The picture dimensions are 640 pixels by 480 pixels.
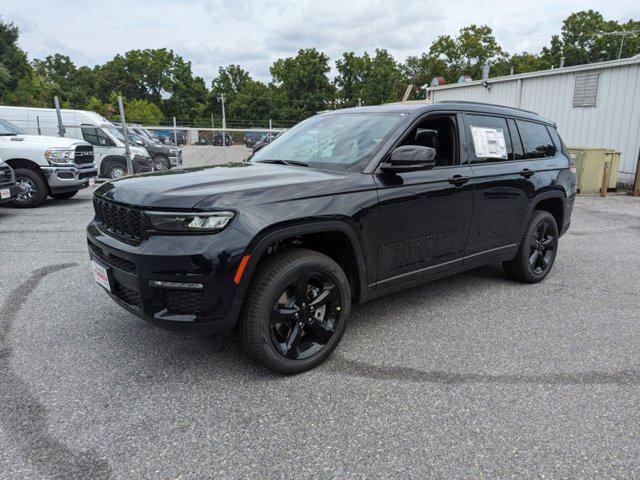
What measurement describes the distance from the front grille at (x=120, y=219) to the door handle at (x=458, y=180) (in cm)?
232

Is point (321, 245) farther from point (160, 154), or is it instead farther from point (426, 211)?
point (160, 154)

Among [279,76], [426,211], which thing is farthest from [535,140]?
[279,76]

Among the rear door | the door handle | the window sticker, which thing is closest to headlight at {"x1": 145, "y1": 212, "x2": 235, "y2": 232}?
the door handle

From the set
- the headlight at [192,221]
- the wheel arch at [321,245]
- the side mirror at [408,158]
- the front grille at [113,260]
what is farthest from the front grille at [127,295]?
the side mirror at [408,158]

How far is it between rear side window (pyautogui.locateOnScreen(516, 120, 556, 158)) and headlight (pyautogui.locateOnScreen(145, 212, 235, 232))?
10.7ft

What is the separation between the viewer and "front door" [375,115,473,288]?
325cm

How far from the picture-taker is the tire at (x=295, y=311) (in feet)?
8.86

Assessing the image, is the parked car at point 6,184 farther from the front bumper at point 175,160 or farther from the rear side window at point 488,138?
the front bumper at point 175,160

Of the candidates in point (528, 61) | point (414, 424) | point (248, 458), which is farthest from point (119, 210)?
point (528, 61)

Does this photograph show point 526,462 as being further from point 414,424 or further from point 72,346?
point 72,346

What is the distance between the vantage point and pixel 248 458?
2197 millimetres

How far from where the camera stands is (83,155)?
10062 mm

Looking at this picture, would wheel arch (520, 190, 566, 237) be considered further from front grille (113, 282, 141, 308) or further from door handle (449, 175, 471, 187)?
front grille (113, 282, 141, 308)

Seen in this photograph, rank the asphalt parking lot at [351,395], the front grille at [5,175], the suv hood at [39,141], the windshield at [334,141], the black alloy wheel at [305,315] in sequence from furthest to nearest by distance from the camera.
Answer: the suv hood at [39,141] < the front grille at [5,175] < the windshield at [334,141] < the black alloy wheel at [305,315] < the asphalt parking lot at [351,395]
